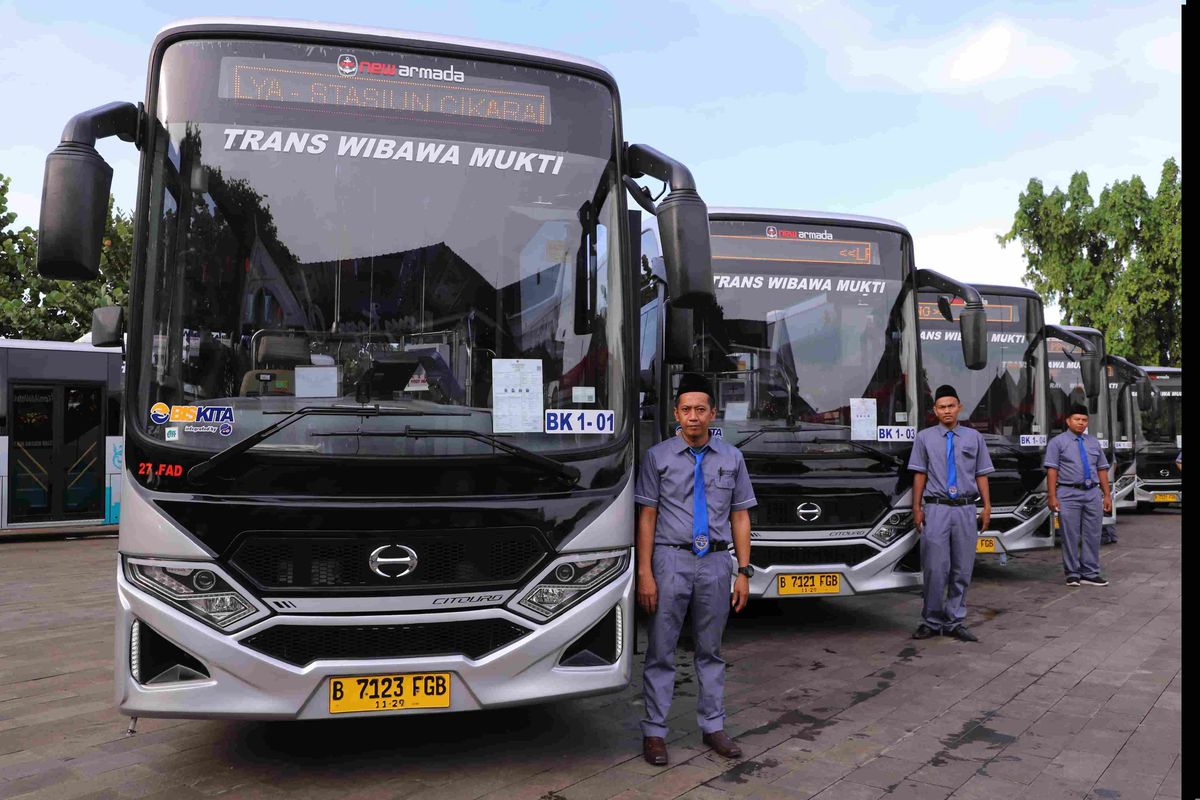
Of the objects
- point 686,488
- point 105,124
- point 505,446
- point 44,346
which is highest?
point 105,124

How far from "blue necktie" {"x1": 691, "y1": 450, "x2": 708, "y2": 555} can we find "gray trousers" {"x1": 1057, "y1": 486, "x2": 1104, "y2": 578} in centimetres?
722

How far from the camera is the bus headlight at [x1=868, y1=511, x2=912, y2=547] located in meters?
7.41

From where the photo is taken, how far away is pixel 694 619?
4859 mm

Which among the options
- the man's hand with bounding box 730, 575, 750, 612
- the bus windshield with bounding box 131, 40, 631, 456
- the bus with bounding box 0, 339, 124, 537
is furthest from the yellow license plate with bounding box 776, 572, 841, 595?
the bus with bounding box 0, 339, 124, 537

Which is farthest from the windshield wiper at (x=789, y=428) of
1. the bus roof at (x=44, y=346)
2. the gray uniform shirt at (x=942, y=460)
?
the bus roof at (x=44, y=346)

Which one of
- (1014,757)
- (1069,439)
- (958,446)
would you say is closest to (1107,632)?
(958,446)

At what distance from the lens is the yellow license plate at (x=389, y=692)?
397 cm

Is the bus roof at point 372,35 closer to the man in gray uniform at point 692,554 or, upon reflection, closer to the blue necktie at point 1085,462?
the man in gray uniform at point 692,554

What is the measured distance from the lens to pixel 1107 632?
796 centimetres

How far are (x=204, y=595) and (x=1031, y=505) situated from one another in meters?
9.25

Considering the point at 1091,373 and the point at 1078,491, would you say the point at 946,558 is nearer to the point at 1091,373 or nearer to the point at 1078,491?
A: the point at 1078,491

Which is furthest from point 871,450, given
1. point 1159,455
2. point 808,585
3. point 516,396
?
point 1159,455

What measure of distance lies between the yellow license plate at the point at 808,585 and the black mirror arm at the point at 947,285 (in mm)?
2692
